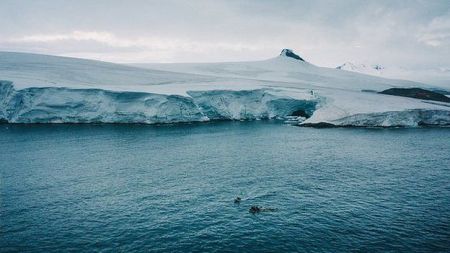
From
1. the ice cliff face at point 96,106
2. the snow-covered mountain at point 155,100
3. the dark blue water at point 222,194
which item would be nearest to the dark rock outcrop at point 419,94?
the snow-covered mountain at point 155,100

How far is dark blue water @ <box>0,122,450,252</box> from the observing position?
64.7ft

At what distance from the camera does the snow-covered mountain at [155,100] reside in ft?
193

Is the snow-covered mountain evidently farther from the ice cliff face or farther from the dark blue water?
the dark blue water

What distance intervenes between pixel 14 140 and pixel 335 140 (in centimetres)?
4025

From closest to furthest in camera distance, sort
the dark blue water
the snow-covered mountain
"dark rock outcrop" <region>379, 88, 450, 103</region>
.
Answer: the dark blue water, the snow-covered mountain, "dark rock outcrop" <region>379, 88, 450, 103</region>

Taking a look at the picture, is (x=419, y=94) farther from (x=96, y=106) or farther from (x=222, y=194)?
(x=222, y=194)

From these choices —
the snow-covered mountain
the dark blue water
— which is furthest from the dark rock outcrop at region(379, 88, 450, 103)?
the dark blue water

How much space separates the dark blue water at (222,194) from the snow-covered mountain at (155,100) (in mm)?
11514

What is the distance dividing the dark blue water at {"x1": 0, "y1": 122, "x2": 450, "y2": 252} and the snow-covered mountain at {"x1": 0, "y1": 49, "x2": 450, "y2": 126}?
11.5m

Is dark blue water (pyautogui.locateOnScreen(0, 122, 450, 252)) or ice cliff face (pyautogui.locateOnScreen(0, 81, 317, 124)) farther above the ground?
ice cliff face (pyautogui.locateOnScreen(0, 81, 317, 124))

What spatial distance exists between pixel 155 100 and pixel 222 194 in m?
37.2

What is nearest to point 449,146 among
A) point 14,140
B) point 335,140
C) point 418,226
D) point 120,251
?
point 335,140

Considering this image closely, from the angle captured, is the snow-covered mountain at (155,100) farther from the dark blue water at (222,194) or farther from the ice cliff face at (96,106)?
the dark blue water at (222,194)

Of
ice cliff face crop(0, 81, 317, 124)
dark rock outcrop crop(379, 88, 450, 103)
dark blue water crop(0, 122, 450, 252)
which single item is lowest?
dark blue water crop(0, 122, 450, 252)
